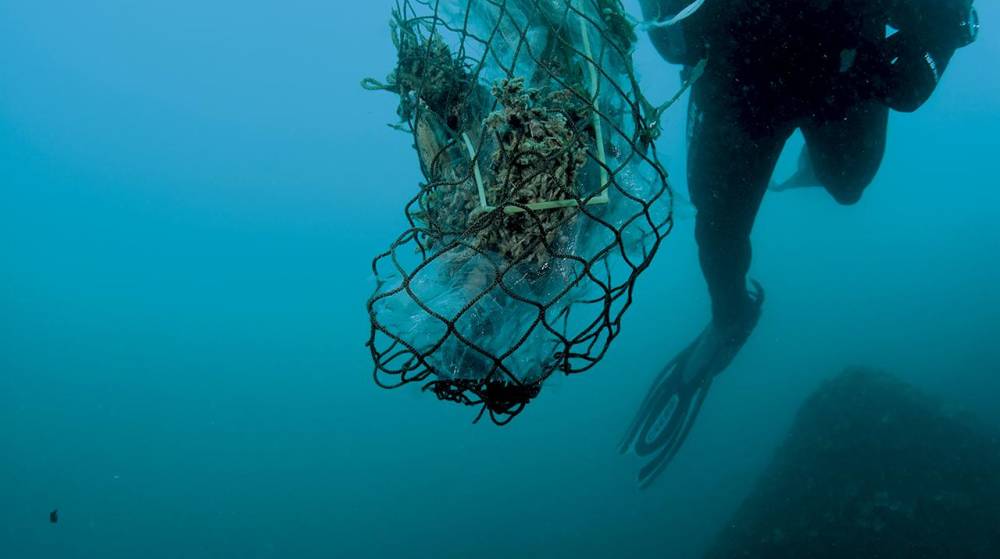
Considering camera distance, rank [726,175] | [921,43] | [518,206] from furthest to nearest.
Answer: [726,175], [921,43], [518,206]

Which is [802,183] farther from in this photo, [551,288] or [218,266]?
[218,266]

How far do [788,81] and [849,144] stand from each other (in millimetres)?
899

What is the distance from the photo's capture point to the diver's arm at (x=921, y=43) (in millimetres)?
3398

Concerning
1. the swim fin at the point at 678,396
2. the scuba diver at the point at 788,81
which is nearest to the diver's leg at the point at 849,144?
the scuba diver at the point at 788,81

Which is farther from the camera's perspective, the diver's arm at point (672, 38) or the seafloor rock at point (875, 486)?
the seafloor rock at point (875, 486)

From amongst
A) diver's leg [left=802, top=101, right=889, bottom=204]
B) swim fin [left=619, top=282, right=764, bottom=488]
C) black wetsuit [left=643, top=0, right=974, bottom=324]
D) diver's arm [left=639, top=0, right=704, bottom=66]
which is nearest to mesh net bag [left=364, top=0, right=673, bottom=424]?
black wetsuit [left=643, top=0, right=974, bottom=324]

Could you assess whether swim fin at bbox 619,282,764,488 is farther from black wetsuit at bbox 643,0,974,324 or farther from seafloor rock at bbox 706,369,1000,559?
seafloor rock at bbox 706,369,1000,559

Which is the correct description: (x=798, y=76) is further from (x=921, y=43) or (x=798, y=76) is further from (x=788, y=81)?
(x=921, y=43)

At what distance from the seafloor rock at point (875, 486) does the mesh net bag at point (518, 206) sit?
402 inches

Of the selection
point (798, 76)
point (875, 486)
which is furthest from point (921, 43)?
point (875, 486)

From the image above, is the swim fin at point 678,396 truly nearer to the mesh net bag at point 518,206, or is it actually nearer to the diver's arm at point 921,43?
the diver's arm at point 921,43

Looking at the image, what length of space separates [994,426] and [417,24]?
13.6m

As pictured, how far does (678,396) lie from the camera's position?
24.8ft

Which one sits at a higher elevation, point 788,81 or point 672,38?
point 672,38
